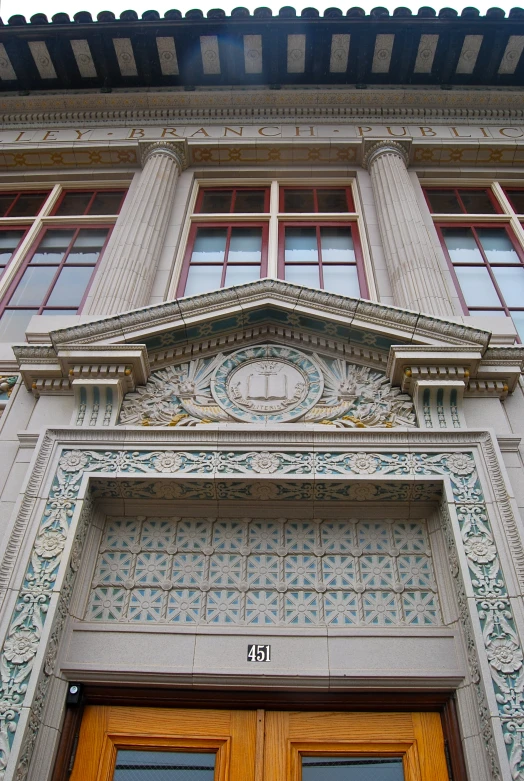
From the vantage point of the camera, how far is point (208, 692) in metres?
5.43

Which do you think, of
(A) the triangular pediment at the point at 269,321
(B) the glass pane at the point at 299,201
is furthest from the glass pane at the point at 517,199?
(A) the triangular pediment at the point at 269,321

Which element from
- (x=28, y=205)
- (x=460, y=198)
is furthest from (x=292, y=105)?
(x=28, y=205)

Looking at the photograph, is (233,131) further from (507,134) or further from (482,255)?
(482,255)

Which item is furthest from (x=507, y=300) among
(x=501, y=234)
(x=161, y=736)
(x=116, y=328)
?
(x=161, y=736)

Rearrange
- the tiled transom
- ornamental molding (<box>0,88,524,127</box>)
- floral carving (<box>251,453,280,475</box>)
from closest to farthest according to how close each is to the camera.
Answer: the tiled transom → floral carving (<box>251,453,280,475</box>) → ornamental molding (<box>0,88,524,127</box>)

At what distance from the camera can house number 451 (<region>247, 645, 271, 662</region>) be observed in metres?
5.48

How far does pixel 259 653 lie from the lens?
18.1 feet

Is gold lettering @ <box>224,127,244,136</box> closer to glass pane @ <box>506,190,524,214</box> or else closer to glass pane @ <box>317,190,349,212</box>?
glass pane @ <box>317,190,349,212</box>

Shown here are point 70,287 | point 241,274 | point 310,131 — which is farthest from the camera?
point 310,131

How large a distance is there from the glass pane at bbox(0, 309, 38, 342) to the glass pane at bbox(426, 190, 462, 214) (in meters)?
6.57

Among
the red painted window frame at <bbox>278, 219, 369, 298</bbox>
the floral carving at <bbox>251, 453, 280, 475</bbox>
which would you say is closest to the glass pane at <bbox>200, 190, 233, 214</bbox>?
the red painted window frame at <bbox>278, 219, 369, 298</bbox>

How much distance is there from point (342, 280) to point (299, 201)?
8.12 feet

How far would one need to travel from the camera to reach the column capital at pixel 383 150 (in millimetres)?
11352

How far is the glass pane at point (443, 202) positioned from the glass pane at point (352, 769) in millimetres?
8422
